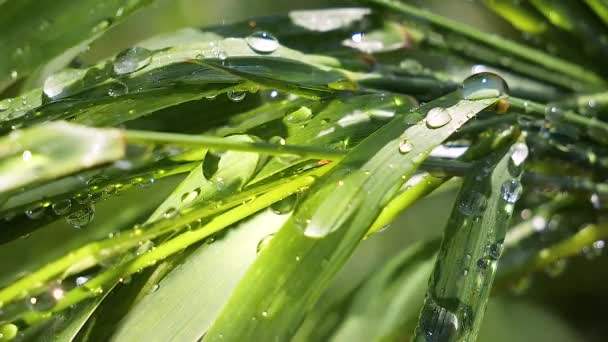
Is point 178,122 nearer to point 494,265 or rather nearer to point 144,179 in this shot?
point 144,179

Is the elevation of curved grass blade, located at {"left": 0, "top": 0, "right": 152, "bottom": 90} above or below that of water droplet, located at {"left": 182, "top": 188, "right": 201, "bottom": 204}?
above

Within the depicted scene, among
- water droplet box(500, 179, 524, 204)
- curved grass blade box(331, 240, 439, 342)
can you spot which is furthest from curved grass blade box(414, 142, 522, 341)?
curved grass blade box(331, 240, 439, 342)

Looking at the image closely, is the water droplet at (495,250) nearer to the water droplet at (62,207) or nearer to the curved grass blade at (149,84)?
the curved grass blade at (149,84)

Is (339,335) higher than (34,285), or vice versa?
(34,285)

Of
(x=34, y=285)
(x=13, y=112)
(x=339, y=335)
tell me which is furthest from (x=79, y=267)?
(x=339, y=335)

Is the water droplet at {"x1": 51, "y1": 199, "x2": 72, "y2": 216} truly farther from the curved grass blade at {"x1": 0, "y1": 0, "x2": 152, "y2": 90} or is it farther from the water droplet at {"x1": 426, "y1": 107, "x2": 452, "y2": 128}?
the water droplet at {"x1": 426, "y1": 107, "x2": 452, "y2": 128}

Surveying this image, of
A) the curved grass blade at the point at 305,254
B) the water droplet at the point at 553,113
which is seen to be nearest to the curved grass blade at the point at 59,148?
the curved grass blade at the point at 305,254
